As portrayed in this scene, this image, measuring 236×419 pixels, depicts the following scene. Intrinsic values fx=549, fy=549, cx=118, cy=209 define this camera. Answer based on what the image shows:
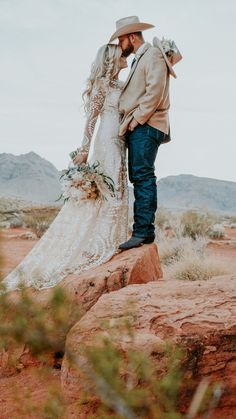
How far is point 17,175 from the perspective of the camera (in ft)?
259

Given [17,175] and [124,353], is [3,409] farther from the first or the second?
[17,175]

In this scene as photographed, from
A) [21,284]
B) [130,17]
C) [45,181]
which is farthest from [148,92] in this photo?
[45,181]

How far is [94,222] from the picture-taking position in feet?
15.7

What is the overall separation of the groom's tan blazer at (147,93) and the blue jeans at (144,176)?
110 mm

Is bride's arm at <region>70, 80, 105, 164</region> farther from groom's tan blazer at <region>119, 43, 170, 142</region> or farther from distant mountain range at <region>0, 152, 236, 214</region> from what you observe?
distant mountain range at <region>0, 152, 236, 214</region>

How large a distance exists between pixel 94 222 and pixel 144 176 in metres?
0.61

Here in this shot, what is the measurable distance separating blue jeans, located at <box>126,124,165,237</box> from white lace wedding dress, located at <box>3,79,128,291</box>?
230mm

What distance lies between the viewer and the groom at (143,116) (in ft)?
15.0

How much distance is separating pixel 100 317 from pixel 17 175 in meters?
77.2

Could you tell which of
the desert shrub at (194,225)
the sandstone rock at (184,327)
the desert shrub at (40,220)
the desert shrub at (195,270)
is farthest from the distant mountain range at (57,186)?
the sandstone rock at (184,327)

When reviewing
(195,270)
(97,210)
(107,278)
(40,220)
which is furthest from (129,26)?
(40,220)

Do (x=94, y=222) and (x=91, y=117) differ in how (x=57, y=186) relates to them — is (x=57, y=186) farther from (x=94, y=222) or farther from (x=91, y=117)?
(x=94, y=222)

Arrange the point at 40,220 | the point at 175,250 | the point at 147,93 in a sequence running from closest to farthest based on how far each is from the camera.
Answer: the point at 147,93, the point at 175,250, the point at 40,220

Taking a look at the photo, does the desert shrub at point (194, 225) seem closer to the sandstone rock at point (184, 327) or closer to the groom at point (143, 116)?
the groom at point (143, 116)
